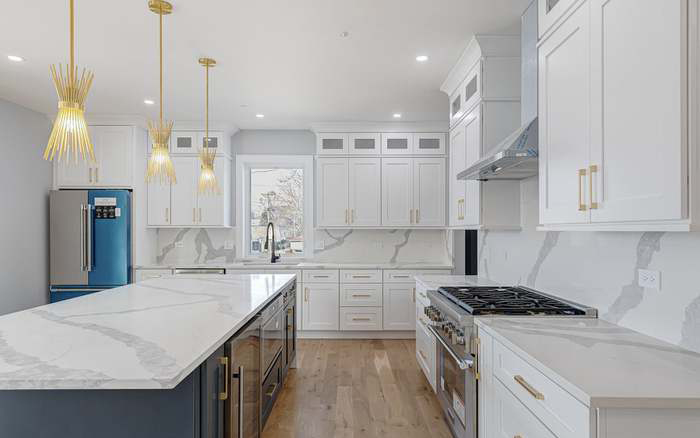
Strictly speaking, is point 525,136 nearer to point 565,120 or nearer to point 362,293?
point 565,120

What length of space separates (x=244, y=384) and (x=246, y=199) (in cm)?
380

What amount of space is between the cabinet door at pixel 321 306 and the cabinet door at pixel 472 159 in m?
2.18

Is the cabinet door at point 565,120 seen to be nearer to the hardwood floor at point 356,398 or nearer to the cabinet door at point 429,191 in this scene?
the hardwood floor at point 356,398

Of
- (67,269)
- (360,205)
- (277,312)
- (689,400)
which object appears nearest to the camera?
(689,400)

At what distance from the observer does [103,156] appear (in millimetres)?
4805

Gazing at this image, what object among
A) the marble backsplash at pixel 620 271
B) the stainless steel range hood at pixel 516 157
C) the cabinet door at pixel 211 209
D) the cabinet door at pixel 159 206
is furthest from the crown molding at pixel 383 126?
the stainless steel range hood at pixel 516 157

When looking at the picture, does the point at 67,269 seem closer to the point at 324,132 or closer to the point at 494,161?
the point at 324,132

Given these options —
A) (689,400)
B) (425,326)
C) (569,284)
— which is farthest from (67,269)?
(689,400)

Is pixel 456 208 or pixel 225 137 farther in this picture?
pixel 225 137

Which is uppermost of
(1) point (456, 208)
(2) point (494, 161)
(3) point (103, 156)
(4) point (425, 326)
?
(3) point (103, 156)

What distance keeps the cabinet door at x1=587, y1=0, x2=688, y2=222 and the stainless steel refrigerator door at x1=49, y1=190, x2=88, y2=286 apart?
16.4 feet

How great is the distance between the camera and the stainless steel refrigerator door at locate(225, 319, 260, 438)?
1.81 m

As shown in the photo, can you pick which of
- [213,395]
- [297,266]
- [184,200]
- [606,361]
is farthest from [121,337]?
[184,200]

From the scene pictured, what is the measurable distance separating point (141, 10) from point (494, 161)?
90.1 inches
